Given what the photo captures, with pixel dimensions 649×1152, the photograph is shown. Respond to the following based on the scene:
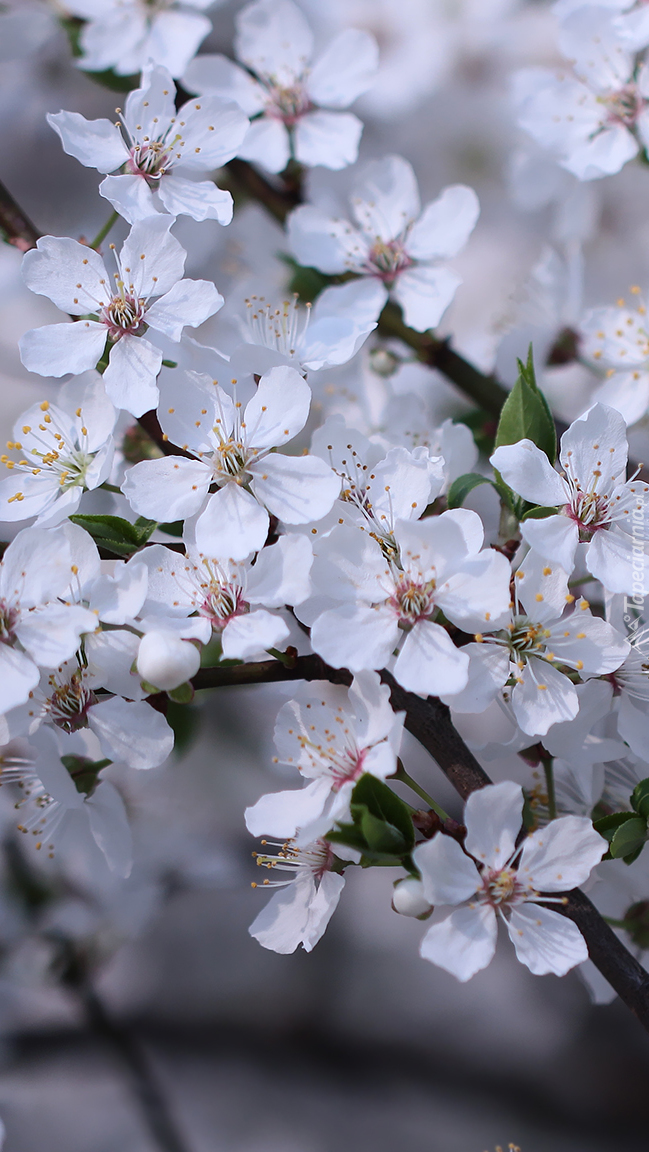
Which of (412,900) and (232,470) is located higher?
(232,470)

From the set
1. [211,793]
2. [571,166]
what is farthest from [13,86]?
[211,793]

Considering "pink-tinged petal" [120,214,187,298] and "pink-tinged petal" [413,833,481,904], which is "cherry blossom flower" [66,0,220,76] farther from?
"pink-tinged petal" [413,833,481,904]

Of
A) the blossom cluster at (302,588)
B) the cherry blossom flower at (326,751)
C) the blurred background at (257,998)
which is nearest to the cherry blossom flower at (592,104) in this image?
the blurred background at (257,998)

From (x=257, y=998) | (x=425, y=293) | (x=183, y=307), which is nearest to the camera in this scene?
(x=183, y=307)

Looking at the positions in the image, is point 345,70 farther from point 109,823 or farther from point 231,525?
point 109,823

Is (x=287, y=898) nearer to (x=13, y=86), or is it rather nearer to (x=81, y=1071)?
(x=81, y=1071)

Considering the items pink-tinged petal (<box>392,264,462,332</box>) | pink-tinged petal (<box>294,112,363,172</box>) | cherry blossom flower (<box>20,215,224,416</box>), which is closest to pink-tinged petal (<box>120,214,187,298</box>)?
cherry blossom flower (<box>20,215,224,416</box>)

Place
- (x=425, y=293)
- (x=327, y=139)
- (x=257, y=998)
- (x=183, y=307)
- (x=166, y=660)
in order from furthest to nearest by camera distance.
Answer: (x=257, y=998) < (x=327, y=139) < (x=425, y=293) < (x=183, y=307) < (x=166, y=660)

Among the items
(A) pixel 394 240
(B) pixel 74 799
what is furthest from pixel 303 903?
(A) pixel 394 240
